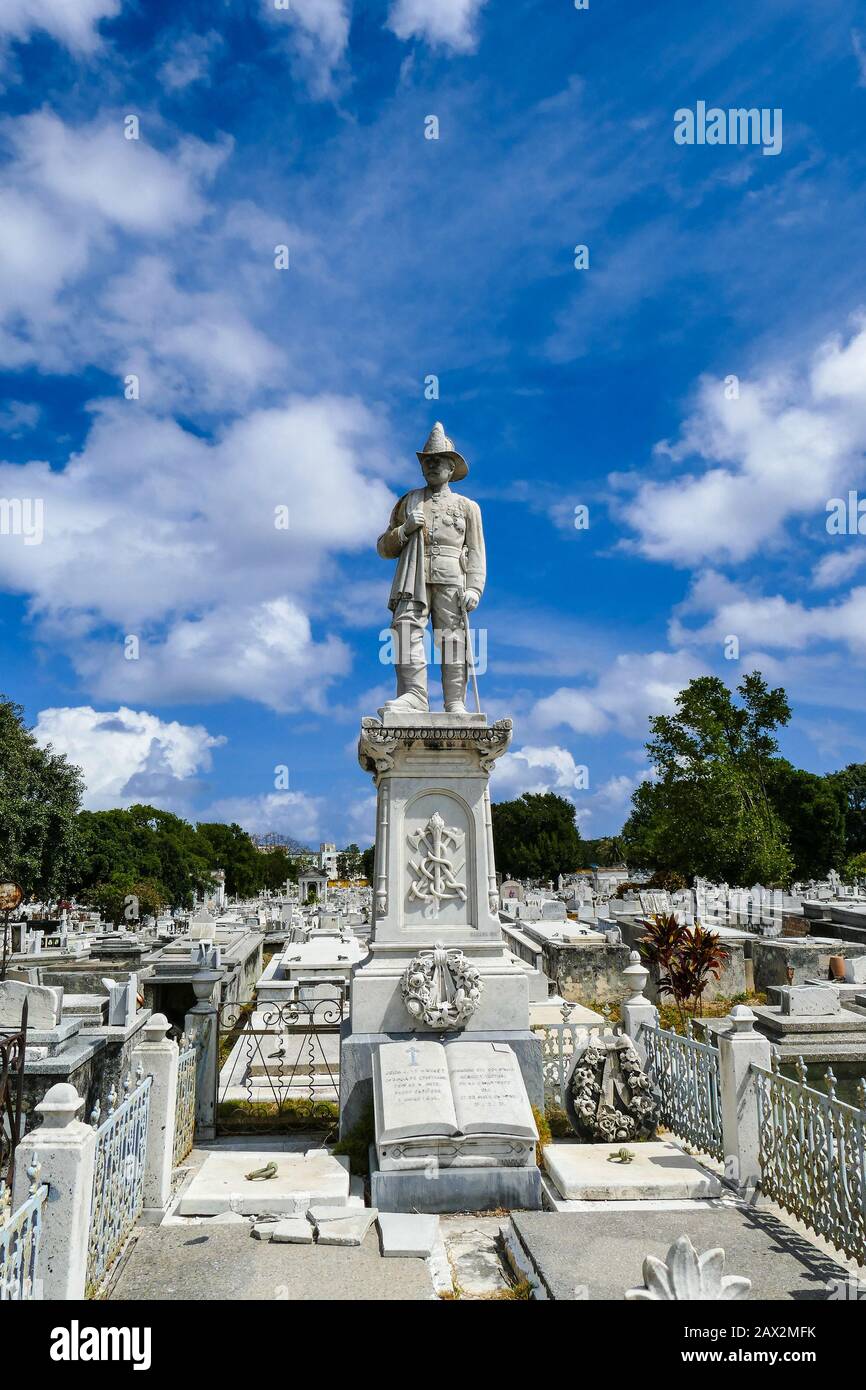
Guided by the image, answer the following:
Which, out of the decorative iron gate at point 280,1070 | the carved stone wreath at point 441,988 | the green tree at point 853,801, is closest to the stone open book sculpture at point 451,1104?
the carved stone wreath at point 441,988

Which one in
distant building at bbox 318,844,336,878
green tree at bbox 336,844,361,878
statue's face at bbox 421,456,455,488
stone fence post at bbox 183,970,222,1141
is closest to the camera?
stone fence post at bbox 183,970,222,1141

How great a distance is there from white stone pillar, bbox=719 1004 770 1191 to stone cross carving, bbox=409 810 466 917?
8.25 ft

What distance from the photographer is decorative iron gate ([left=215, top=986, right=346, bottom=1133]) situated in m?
8.60

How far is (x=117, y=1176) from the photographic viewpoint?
4.96 m

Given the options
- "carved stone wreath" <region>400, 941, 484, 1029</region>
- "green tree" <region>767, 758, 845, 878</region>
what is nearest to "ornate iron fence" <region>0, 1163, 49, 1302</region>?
"carved stone wreath" <region>400, 941, 484, 1029</region>

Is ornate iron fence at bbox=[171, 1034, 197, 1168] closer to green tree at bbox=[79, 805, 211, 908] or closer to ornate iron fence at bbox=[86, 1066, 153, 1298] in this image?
ornate iron fence at bbox=[86, 1066, 153, 1298]

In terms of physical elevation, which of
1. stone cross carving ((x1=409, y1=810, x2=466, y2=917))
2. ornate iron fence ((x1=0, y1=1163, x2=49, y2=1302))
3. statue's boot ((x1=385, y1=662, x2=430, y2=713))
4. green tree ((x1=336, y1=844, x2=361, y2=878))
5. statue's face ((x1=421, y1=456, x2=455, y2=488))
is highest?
statue's face ((x1=421, y1=456, x2=455, y2=488))

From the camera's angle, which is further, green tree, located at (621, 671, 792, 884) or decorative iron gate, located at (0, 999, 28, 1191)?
green tree, located at (621, 671, 792, 884)

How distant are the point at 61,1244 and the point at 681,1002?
13.7m

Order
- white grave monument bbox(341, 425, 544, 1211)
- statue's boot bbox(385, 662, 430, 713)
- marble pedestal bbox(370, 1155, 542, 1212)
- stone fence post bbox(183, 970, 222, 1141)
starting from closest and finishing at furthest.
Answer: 1. marble pedestal bbox(370, 1155, 542, 1212)
2. white grave monument bbox(341, 425, 544, 1211)
3. stone fence post bbox(183, 970, 222, 1141)
4. statue's boot bbox(385, 662, 430, 713)

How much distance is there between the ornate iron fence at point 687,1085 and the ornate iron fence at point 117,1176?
4234mm

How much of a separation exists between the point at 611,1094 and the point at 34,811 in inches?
1164
